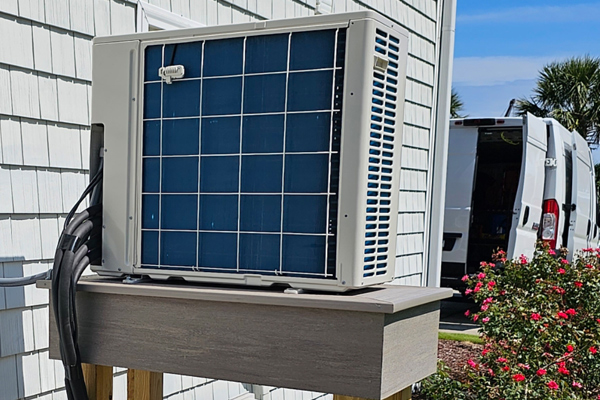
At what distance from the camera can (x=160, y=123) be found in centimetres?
216

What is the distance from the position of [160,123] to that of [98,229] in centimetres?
37

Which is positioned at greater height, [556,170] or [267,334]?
[556,170]

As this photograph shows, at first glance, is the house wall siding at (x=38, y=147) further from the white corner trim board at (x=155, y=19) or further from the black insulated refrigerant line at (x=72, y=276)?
the black insulated refrigerant line at (x=72, y=276)

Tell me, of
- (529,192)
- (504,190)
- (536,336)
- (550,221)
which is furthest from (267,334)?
(504,190)

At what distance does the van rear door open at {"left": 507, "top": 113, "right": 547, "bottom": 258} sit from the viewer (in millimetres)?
7461

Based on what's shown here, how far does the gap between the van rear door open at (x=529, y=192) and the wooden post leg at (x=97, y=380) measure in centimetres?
591

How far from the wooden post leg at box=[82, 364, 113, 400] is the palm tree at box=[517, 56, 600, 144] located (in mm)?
17738

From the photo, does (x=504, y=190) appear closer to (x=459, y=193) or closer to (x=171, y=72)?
(x=459, y=193)

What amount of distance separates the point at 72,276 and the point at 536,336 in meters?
3.14

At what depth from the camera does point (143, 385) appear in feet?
7.58

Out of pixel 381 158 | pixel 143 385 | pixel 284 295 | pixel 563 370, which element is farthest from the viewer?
pixel 563 370

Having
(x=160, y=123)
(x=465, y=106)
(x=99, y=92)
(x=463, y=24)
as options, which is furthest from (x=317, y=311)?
(x=463, y=24)

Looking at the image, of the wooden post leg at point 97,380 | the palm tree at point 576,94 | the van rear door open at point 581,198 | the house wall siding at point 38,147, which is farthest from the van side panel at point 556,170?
the palm tree at point 576,94

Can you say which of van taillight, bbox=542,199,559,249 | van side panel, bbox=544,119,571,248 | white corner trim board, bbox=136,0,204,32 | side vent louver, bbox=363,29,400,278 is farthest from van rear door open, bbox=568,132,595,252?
side vent louver, bbox=363,29,400,278
